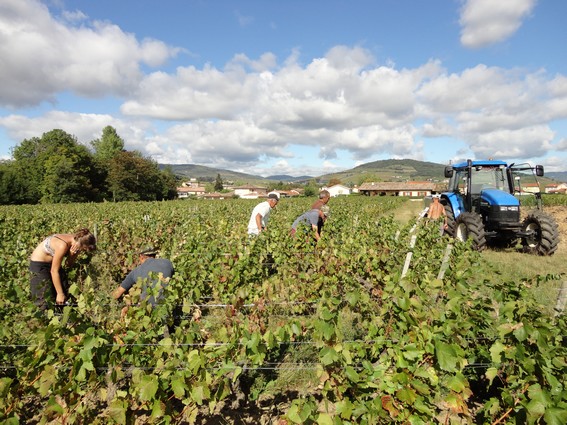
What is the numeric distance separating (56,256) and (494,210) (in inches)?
A: 332

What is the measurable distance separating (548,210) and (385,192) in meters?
63.8

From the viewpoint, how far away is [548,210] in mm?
17672

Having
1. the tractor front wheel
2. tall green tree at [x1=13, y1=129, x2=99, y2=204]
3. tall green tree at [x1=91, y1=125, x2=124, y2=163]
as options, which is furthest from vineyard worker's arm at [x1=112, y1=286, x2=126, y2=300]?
tall green tree at [x1=91, y1=125, x2=124, y2=163]

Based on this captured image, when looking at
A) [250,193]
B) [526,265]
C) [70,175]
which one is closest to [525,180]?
[526,265]

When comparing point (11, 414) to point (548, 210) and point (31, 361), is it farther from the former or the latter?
point (548, 210)

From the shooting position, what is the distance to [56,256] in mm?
3766

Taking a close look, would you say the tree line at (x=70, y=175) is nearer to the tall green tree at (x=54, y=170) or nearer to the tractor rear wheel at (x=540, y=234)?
the tall green tree at (x=54, y=170)

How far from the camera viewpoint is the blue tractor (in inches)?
297

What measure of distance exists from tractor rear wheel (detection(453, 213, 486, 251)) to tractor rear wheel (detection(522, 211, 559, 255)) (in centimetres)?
131

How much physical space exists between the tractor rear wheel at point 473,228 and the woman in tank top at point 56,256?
6733mm

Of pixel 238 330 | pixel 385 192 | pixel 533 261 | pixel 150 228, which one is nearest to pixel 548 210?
pixel 533 261

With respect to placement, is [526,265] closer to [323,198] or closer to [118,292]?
[323,198]

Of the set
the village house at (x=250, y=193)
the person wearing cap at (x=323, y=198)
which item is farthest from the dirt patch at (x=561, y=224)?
the village house at (x=250, y=193)

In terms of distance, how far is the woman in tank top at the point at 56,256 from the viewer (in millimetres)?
3779
